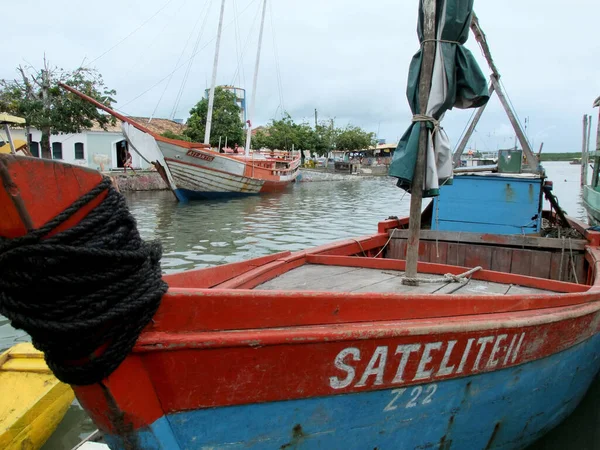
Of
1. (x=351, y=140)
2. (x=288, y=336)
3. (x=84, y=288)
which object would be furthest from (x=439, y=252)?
(x=351, y=140)

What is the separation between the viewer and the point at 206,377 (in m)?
1.98

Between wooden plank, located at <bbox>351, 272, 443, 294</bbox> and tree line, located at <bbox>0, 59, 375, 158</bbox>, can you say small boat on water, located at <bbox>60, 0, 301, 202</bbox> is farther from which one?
wooden plank, located at <bbox>351, 272, 443, 294</bbox>

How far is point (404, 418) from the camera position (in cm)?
250

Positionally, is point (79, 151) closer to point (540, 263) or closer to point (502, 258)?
point (502, 258)

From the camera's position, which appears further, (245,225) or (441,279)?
(245,225)

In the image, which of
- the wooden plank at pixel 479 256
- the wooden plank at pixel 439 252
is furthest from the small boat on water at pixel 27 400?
the wooden plank at pixel 479 256

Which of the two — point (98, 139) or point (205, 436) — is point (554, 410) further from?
point (98, 139)

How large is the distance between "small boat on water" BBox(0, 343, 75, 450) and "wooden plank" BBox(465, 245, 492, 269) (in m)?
4.15

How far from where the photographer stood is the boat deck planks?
338 centimetres

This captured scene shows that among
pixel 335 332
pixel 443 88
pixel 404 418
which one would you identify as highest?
pixel 443 88

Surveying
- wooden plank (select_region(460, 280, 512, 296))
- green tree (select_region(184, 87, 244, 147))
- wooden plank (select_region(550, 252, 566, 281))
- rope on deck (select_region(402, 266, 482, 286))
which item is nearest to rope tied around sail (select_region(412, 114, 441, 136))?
rope on deck (select_region(402, 266, 482, 286))

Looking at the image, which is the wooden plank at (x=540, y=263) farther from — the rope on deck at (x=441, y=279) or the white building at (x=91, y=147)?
the white building at (x=91, y=147)

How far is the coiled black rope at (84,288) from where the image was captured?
1.56 meters

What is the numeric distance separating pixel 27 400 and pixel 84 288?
241 centimetres
